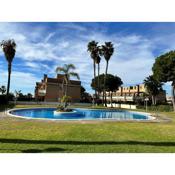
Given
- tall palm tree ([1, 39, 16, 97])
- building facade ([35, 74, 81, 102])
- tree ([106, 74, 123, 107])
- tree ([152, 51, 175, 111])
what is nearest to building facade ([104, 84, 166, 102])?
tree ([106, 74, 123, 107])

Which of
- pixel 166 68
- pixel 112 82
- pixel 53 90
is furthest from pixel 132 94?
pixel 166 68

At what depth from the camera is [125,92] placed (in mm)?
92438

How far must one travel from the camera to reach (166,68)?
34.2 meters

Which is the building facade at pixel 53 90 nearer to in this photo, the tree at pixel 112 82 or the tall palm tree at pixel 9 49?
the tree at pixel 112 82

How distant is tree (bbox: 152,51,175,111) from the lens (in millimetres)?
33625

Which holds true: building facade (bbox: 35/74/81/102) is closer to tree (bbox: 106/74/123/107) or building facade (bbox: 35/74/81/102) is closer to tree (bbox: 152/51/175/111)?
tree (bbox: 106/74/123/107)

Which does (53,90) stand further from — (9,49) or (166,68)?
(166,68)

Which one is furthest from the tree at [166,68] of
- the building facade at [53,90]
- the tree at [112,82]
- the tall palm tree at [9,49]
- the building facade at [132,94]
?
the building facade at [132,94]

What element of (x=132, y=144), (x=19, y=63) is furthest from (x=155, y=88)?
(x=132, y=144)

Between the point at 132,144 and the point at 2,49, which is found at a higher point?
the point at 2,49

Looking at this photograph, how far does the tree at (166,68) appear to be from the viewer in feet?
110

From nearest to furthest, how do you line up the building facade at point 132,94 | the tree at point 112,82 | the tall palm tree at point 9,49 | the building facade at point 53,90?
the tall palm tree at point 9,49 < the building facade at point 53,90 < the tree at point 112,82 < the building facade at point 132,94
